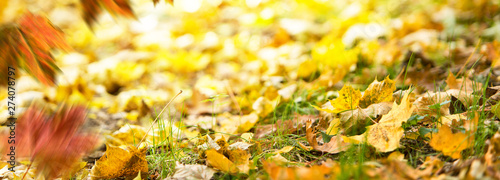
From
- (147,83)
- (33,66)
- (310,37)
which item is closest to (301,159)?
(33,66)

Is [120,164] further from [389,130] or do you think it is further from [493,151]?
[493,151]

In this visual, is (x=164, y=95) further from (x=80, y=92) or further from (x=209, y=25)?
(x=209, y=25)

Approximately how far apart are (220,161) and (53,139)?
1.51ft

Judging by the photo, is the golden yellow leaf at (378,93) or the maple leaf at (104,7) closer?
the golden yellow leaf at (378,93)

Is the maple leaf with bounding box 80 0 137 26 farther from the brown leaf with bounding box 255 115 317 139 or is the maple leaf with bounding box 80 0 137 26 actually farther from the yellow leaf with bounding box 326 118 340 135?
the yellow leaf with bounding box 326 118 340 135

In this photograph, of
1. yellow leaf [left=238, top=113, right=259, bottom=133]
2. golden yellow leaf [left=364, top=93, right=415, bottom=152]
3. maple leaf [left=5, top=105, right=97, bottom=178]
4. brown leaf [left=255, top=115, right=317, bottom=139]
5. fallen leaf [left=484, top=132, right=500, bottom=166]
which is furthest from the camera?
yellow leaf [left=238, top=113, right=259, bottom=133]

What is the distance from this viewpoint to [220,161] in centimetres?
87

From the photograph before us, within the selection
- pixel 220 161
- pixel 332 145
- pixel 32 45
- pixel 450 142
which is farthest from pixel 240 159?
pixel 32 45

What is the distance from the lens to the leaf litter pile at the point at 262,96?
859mm

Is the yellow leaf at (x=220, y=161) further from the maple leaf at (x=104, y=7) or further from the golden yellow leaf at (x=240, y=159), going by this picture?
the maple leaf at (x=104, y=7)

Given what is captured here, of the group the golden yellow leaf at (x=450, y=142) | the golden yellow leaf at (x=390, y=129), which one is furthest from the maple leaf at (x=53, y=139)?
the golden yellow leaf at (x=450, y=142)

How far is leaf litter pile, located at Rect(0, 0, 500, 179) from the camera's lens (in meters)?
0.86

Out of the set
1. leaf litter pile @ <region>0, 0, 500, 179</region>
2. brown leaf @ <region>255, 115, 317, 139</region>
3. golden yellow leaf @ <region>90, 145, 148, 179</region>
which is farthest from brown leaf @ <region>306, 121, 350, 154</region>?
golden yellow leaf @ <region>90, 145, 148, 179</region>

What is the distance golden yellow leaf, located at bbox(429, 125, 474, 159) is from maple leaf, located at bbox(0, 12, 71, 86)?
1012 millimetres
